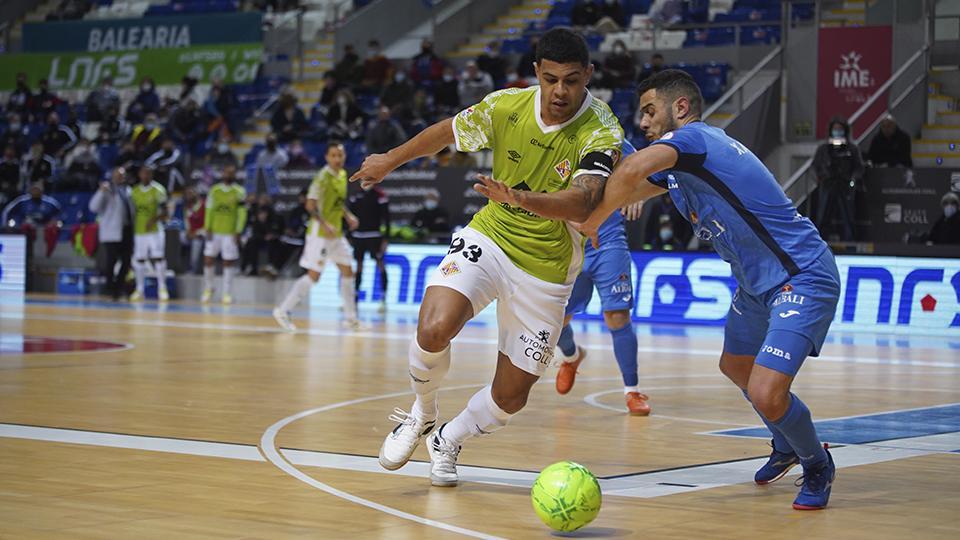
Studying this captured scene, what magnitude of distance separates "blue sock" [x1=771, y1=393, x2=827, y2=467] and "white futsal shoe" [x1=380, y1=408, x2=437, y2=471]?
1.76 meters

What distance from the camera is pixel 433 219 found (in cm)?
Answer: 2416

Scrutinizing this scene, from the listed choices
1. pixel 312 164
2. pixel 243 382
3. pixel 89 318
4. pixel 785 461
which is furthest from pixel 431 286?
pixel 312 164

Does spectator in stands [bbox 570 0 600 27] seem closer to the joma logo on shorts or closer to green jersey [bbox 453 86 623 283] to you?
green jersey [bbox 453 86 623 283]

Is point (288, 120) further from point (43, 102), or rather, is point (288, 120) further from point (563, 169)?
point (563, 169)

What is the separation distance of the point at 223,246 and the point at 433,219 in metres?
4.38

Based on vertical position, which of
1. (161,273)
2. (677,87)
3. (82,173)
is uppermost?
(82,173)

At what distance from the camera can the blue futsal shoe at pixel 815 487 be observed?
6.11 m

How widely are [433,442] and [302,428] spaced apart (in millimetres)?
2119

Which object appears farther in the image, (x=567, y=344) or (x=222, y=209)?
(x=222, y=209)

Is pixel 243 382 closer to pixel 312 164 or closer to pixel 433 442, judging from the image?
pixel 433 442

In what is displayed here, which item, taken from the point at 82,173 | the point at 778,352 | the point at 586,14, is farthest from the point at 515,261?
the point at 82,173

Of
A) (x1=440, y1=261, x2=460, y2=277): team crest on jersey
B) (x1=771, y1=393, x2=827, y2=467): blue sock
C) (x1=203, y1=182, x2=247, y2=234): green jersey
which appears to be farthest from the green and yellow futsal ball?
(x1=203, y1=182, x2=247, y2=234): green jersey

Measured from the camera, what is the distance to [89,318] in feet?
66.6

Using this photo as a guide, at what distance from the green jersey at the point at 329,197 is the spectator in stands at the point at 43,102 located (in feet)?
59.7
